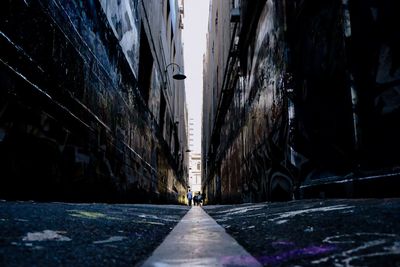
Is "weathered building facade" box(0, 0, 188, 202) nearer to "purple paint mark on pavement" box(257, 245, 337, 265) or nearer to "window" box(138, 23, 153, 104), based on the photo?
"purple paint mark on pavement" box(257, 245, 337, 265)

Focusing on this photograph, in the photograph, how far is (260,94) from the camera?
6.47 metres

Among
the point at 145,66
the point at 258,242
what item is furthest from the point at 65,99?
the point at 145,66

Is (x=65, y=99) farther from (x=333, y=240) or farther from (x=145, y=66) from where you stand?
(x=145, y=66)

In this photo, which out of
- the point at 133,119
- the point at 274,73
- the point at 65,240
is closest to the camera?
the point at 65,240

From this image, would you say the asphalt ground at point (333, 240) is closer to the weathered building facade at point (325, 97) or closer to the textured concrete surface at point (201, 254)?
the textured concrete surface at point (201, 254)

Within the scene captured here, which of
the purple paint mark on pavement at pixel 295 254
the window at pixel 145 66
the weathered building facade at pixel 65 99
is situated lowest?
the purple paint mark on pavement at pixel 295 254

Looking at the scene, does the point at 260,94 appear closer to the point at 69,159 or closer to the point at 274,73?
the point at 274,73

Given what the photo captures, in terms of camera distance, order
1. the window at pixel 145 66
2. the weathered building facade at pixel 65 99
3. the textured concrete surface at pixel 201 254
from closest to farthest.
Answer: the textured concrete surface at pixel 201 254 → the weathered building facade at pixel 65 99 → the window at pixel 145 66

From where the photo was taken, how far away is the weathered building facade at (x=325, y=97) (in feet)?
8.99

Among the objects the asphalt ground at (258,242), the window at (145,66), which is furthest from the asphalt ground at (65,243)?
the window at (145,66)

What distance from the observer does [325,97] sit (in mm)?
3838

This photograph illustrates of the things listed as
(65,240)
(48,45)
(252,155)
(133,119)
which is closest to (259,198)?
(252,155)

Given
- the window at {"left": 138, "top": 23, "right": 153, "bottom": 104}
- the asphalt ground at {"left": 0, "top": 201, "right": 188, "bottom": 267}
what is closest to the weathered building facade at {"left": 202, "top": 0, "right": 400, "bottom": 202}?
the asphalt ground at {"left": 0, "top": 201, "right": 188, "bottom": 267}

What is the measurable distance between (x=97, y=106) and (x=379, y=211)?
425 cm
